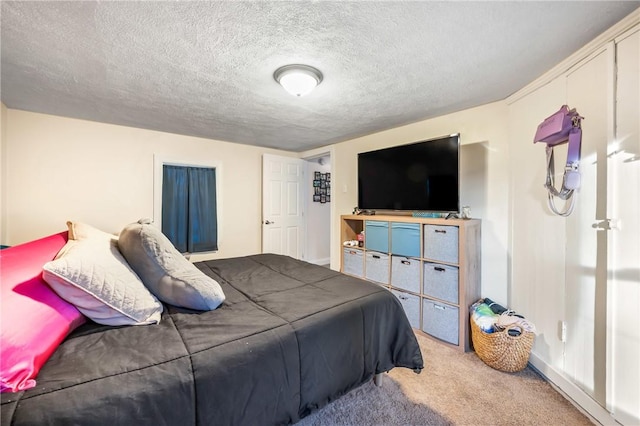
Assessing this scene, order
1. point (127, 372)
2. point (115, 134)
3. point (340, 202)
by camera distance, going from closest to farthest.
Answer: point (127, 372), point (115, 134), point (340, 202)

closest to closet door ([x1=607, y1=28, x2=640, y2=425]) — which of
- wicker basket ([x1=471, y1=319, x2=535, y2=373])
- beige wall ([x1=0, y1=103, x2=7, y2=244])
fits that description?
wicker basket ([x1=471, y1=319, x2=535, y2=373])

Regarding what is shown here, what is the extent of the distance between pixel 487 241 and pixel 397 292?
1.03m

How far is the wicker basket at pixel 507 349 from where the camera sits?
1893 millimetres

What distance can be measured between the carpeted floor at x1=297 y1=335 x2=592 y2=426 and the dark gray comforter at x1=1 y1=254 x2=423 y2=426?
0.78 ft

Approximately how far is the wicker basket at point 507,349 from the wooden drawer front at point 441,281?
15.5 inches

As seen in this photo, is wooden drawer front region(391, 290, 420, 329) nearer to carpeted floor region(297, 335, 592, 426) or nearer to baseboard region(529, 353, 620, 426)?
carpeted floor region(297, 335, 592, 426)

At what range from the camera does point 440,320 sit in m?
2.38

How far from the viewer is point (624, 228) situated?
135 centimetres

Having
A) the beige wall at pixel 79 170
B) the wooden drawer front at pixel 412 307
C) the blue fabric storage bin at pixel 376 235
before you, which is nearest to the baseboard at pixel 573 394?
the wooden drawer front at pixel 412 307

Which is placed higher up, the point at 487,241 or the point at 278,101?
the point at 278,101

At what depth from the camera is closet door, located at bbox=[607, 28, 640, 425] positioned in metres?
1.30

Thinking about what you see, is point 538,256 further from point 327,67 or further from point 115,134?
point 115,134

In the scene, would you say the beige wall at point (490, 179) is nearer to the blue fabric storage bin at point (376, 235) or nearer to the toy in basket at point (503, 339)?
the toy in basket at point (503, 339)

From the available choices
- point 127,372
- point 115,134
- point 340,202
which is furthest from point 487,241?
point 115,134
